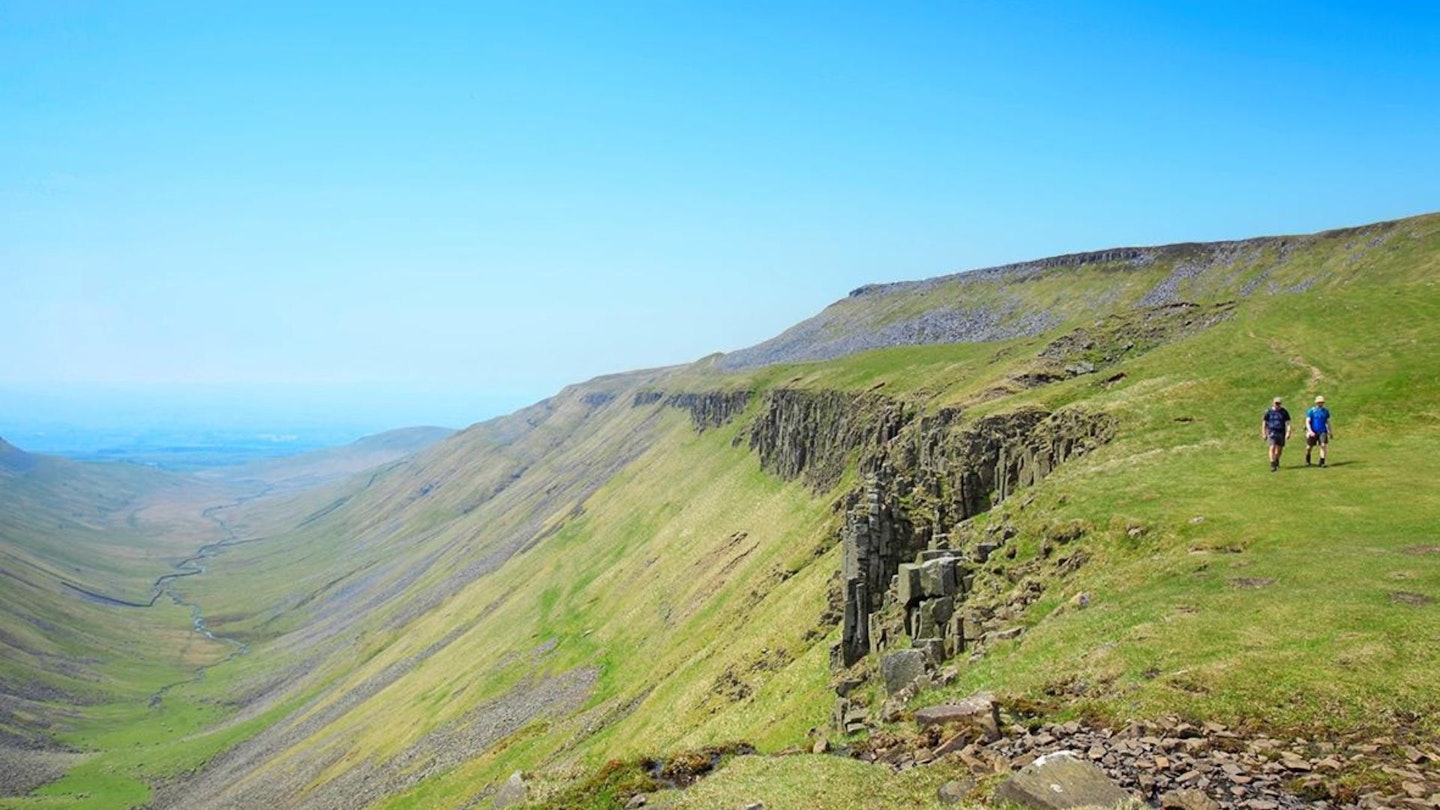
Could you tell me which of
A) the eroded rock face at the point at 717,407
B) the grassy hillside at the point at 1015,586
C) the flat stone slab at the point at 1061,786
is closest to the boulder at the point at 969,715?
the grassy hillside at the point at 1015,586

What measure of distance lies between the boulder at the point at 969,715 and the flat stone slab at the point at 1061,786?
2.72 metres

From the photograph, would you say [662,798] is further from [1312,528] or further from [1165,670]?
[1312,528]

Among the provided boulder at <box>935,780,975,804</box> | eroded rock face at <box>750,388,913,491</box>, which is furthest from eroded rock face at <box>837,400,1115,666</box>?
eroded rock face at <box>750,388,913,491</box>

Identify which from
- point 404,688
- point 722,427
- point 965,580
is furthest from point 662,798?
point 722,427

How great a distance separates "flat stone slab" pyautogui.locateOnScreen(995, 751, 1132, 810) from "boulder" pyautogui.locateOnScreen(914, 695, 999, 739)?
2.72 meters

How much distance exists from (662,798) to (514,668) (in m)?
90.9

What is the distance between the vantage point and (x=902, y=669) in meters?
28.7

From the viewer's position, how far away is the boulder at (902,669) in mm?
28391

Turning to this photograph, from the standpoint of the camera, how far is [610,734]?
213ft

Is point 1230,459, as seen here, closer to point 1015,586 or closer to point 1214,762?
point 1015,586

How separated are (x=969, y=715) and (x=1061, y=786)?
4.35 m

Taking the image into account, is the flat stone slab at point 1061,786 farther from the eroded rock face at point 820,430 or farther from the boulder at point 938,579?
the eroded rock face at point 820,430

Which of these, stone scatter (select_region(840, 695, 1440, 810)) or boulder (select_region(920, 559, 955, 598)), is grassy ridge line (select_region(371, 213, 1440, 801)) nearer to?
stone scatter (select_region(840, 695, 1440, 810))

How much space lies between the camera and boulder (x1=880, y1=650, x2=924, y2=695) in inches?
1118
